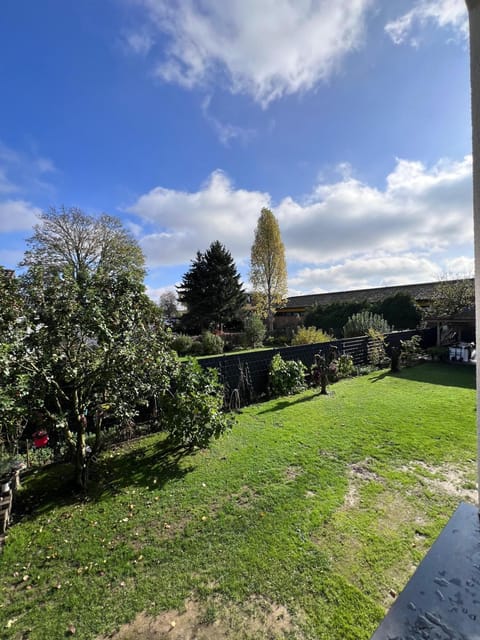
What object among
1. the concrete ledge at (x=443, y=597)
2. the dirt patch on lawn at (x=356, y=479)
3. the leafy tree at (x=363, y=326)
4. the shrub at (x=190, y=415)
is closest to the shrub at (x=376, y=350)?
the leafy tree at (x=363, y=326)

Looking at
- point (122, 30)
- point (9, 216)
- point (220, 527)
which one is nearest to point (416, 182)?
point (122, 30)

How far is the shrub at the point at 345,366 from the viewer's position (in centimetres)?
971

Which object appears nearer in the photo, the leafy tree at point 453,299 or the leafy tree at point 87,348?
the leafy tree at point 87,348

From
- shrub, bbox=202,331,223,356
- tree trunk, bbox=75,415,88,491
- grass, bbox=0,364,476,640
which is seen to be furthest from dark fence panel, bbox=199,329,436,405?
shrub, bbox=202,331,223,356

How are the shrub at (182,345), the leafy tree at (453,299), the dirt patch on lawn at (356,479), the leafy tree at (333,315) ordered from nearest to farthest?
the dirt patch on lawn at (356,479)
the leafy tree at (453,299)
the shrub at (182,345)
the leafy tree at (333,315)

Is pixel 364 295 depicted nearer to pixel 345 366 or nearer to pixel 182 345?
pixel 345 366

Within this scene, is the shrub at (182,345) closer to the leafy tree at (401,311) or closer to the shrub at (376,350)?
the shrub at (376,350)

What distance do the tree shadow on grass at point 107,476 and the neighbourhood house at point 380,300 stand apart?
1359cm

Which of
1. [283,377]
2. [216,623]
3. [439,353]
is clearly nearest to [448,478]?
[216,623]

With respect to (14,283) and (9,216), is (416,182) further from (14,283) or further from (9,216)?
(9,216)

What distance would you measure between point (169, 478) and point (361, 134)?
8.63 meters

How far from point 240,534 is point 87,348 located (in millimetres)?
2953

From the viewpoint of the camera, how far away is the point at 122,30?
4.23 metres

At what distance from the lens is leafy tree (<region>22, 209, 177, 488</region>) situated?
3.39m
